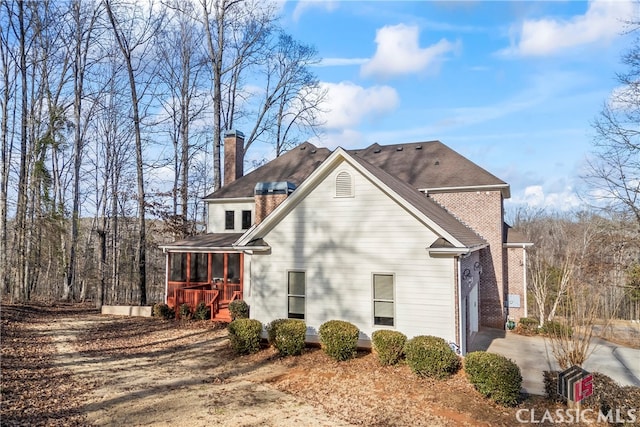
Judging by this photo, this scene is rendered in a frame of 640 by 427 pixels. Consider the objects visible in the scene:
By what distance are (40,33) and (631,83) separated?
96.3ft

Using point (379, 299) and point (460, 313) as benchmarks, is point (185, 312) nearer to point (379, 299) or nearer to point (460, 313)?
point (379, 299)

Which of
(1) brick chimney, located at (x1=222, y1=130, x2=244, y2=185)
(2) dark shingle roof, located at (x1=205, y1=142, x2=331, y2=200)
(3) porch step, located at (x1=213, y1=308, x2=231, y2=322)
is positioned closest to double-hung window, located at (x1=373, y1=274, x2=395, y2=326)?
(3) porch step, located at (x1=213, y1=308, x2=231, y2=322)

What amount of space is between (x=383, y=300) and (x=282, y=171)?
11.4 m

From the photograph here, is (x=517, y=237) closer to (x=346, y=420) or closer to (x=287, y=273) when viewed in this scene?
(x=287, y=273)

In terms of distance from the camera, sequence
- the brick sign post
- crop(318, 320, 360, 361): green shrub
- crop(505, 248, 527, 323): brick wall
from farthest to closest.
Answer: crop(505, 248, 527, 323): brick wall, crop(318, 320, 360, 361): green shrub, the brick sign post

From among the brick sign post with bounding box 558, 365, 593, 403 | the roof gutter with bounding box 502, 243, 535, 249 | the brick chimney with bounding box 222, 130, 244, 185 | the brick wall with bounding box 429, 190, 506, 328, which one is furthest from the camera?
the brick chimney with bounding box 222, 130, 244, 185

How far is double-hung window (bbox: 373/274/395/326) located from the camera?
11070mm

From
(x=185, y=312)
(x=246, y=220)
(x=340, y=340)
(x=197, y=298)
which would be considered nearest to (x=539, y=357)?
(x=340, y=340)

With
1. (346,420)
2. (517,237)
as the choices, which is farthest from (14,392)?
(517,237)

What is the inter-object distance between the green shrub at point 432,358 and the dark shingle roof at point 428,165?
28.3ft

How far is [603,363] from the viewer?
474 inches

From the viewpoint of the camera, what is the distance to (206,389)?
8617mm

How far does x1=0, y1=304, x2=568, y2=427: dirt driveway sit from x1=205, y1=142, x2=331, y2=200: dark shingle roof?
9138mm

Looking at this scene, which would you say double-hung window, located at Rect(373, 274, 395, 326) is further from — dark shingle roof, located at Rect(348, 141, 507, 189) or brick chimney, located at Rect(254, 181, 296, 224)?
dark shingle roof, located at Rect(348, 141, 507, 189)
